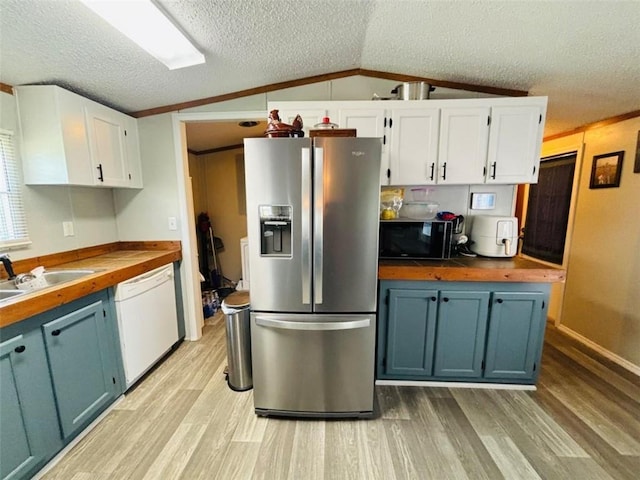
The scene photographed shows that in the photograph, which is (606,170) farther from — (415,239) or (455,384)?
(455,384)

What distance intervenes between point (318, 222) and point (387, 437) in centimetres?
141

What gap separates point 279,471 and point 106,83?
9.18ft

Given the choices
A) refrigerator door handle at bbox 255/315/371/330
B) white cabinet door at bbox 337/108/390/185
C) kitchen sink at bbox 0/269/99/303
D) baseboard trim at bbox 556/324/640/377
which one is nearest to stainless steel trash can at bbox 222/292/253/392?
refrigerator door handle at bbox 255/315/371/330

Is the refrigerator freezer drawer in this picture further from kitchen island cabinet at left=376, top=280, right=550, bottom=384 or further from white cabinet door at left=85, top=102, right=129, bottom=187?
white cabinet door at left=85, top=102, right=129, bottom=187

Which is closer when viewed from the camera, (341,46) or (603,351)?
(341,46)

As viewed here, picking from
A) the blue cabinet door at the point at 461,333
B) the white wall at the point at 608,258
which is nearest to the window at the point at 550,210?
the white wall at the point at 608,258

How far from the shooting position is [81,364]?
1626 millimetres

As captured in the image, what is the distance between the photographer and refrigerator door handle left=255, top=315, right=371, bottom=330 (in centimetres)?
166

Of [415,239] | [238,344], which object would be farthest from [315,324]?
[415,239]

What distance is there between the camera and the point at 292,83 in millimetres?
2426

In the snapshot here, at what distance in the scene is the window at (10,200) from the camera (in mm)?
1746

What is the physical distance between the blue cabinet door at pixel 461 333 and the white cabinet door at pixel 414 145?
3.13 feet

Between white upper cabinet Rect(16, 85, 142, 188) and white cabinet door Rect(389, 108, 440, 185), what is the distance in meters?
2.33

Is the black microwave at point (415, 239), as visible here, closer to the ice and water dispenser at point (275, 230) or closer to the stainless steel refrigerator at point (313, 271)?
the stainless steel refrigerator at point (313, 271)
